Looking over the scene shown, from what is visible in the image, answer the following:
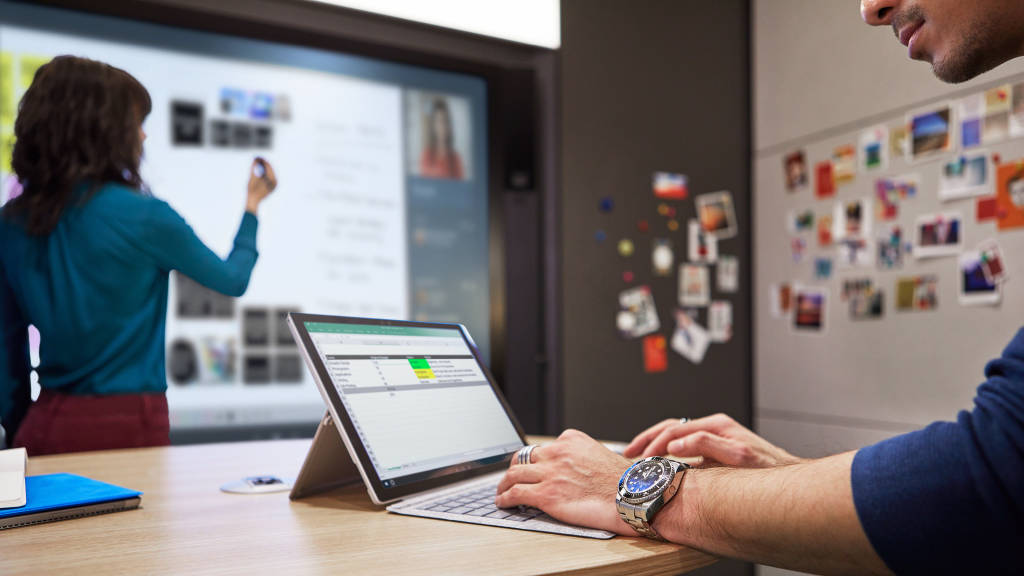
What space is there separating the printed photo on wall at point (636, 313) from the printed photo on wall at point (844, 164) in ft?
2.74

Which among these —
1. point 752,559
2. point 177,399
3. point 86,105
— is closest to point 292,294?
point 177,399

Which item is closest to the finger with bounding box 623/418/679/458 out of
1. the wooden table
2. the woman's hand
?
the wooden table

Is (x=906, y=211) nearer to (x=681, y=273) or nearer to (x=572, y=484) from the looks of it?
(x=681, y=273)

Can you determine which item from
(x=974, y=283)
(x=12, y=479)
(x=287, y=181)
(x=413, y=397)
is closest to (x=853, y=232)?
(x=974, y=283)

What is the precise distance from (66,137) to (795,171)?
8.48 ft

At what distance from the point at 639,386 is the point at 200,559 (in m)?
2.51

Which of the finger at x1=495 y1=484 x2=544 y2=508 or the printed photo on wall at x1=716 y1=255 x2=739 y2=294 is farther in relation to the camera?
the printed photo on wall at x1=716 y1=255 x2=739 y2=294

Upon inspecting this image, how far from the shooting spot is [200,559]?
706 millimetres

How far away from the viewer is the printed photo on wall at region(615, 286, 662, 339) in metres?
3.04

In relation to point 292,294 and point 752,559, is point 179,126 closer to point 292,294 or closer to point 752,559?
point 292,294

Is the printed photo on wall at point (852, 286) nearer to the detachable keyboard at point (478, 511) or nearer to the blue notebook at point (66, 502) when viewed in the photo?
the detachable keyboard at point (478, 511)

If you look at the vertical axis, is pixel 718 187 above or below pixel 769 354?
above

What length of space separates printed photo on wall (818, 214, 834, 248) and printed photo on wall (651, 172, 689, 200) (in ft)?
1.78

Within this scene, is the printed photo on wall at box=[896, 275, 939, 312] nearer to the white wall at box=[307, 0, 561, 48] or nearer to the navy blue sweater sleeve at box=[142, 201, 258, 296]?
the white wall at box=[307, 0, 561, 48]
